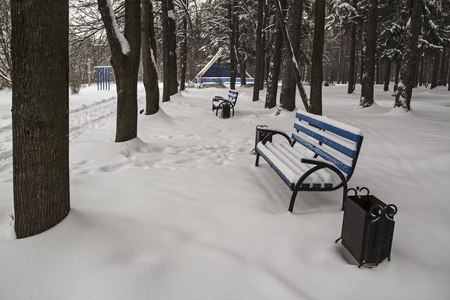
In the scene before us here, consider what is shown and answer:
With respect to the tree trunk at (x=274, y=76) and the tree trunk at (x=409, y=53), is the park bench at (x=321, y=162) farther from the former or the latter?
the tree trunk at (x=409, y=53)

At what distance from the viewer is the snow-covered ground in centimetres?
251

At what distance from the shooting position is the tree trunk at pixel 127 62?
Result: 5859 millimetres

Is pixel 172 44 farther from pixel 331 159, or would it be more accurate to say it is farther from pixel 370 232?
pixel 370 232

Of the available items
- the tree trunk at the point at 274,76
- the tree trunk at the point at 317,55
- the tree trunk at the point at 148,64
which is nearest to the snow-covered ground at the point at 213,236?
the tree trunk at the point at 317,55

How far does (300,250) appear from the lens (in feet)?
10.1

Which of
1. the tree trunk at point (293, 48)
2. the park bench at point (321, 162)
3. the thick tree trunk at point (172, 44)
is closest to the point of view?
the park bench at point (321, 162)

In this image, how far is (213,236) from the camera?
10.7 ft

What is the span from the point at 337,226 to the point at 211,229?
4.43ft

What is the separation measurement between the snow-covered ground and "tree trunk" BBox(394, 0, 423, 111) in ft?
25.5

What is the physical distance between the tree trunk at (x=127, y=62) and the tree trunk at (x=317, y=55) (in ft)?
15.3

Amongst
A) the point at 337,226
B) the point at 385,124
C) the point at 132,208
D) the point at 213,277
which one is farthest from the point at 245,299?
the point at 385,124

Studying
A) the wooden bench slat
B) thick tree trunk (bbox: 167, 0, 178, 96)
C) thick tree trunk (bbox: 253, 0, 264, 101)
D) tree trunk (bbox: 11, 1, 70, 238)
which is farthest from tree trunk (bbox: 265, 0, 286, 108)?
tree trunk (bbox: 11, 1, 70, 238)

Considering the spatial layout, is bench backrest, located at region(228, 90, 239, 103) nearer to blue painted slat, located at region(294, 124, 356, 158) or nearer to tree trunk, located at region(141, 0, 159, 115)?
tree trunk, located at region(141, 0, 159, 115)

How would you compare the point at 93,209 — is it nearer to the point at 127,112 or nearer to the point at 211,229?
the point at 211,229
